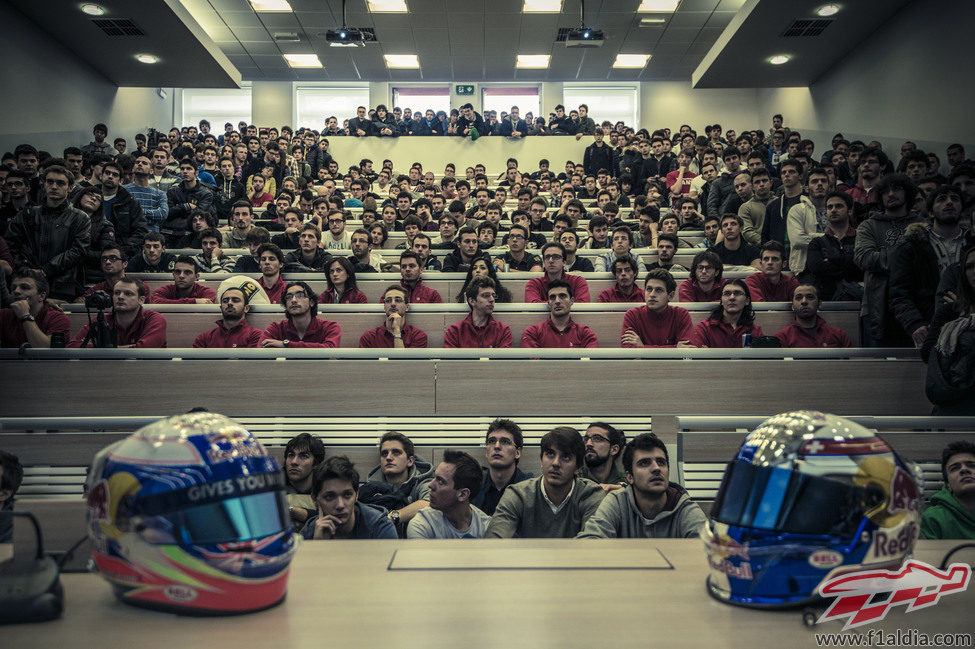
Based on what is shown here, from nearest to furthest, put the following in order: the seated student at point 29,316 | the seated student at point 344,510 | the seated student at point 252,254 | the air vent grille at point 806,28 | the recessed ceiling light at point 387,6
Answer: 1. the seated student at point 344,510
2. the seated student at point 29,316
3. the seated student at point 252,254
4. the air vent grille at point 806,28
5. the recessed ceiling light at point 387,6

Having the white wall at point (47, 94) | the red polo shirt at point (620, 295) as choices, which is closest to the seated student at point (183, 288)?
the red polo shirt at point (620, 295)

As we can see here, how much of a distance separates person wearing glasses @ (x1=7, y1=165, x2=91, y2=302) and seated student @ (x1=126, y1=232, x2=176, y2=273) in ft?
1.83

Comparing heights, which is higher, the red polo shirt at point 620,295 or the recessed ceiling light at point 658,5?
the recessed ceiling light at point 658,5

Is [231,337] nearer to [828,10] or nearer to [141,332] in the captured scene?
[141,332]

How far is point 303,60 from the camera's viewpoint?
666 inches

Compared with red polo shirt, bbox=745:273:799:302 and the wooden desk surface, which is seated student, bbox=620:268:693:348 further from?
the wooden desk surface

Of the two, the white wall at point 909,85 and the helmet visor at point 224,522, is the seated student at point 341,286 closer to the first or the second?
the helmet visor at point 224,522

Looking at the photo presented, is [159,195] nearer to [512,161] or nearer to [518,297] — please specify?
[518,297]

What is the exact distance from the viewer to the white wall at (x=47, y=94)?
1132 centimetres

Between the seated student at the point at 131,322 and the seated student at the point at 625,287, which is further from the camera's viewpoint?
the seated student at the point at 625,287

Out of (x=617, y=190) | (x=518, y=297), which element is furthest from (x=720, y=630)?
(x=617, y=190)

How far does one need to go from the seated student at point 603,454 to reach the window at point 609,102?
16.6 metres

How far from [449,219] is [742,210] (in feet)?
10.2

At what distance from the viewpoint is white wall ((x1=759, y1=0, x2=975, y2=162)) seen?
10.0 meters
